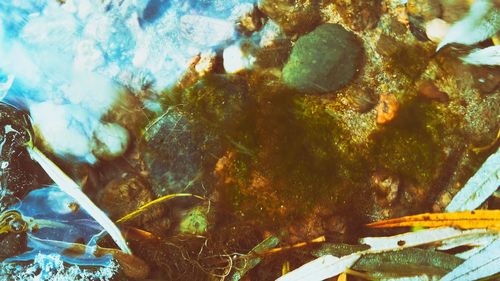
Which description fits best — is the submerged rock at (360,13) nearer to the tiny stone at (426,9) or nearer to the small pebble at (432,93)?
the tiny stone at (426,9)

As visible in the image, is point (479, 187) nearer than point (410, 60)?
Yes

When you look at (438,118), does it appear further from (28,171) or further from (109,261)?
(28,171)

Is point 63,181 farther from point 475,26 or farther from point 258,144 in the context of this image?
point 475,26

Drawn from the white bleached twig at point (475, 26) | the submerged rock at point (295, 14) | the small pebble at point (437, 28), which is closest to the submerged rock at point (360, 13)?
the submerged rock at point (295, 14)

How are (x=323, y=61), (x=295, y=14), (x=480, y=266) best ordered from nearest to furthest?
1. (x=480, y=266)
2. (x=323, y=61)
3. (x=295, y=14)

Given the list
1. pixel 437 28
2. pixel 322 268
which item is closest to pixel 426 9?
pixel 437 28

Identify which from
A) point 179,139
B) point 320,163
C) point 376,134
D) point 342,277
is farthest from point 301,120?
point 342,277

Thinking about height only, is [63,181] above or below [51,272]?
above
